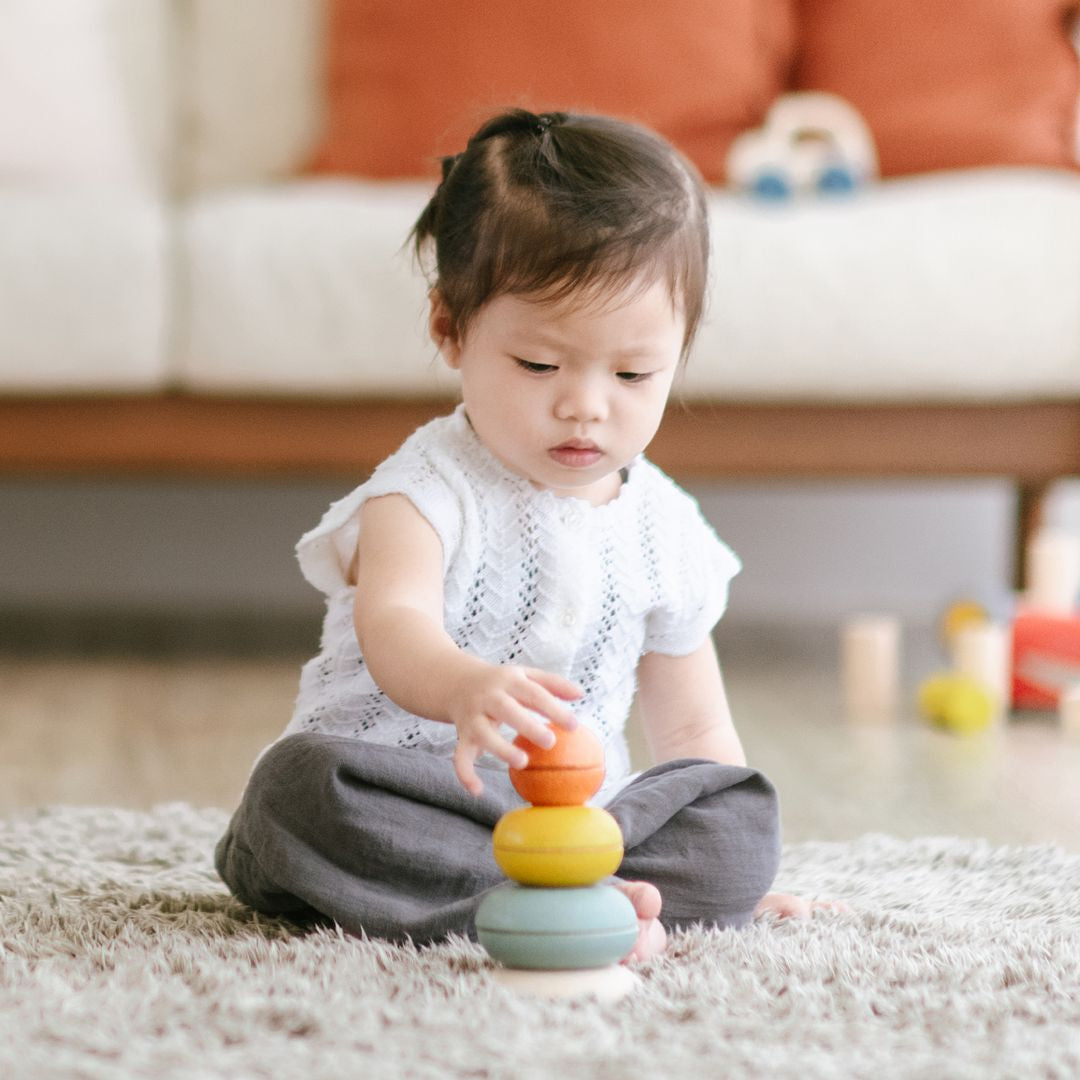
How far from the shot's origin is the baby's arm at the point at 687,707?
103 cm

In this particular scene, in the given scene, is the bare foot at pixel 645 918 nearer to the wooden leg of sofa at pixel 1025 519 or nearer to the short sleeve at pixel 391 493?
the short sleeve at pixel 391 493

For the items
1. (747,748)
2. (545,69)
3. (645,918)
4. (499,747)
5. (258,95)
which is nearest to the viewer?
(499,747)

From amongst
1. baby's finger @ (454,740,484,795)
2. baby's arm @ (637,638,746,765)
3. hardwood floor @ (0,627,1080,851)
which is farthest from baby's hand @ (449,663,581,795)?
hardwood floor @ (0,627,1080,851)

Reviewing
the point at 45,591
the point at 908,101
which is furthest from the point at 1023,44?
the point at 45,591

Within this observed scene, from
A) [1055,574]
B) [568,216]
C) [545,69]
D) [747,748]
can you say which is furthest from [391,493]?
[545,69]

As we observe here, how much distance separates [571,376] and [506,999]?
34 cm

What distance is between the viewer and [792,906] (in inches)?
36.0

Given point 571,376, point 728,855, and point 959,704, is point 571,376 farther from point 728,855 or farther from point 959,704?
point 959,704

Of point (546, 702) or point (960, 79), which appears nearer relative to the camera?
point (546, 702)

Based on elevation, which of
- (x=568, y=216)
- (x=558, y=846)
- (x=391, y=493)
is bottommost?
(x=558, y=846)

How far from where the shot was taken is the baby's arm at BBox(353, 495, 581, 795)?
71cm

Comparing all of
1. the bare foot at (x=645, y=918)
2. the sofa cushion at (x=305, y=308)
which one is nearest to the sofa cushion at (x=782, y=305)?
the sofa cushion at (x=305, y=308)

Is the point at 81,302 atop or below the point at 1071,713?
atop

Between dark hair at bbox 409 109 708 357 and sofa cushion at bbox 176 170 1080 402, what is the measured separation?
87cm
